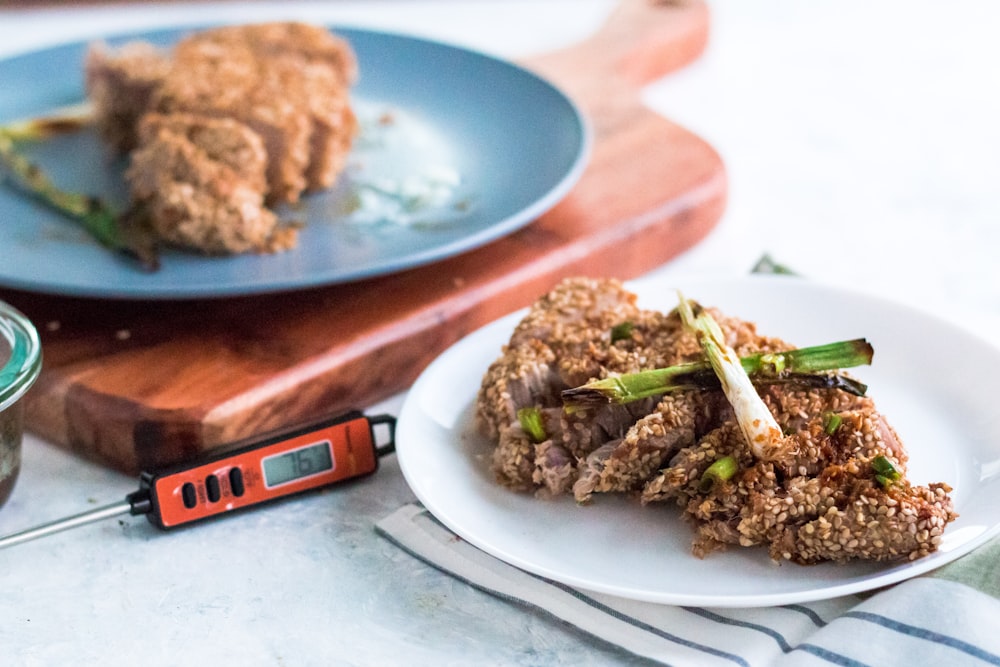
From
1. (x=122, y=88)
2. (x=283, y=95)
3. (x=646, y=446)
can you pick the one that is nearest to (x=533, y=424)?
(x=646, y=446)

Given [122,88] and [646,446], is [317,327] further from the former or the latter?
[122,88]

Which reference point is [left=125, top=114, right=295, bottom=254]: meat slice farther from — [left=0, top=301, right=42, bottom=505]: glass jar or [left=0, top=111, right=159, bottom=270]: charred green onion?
[left=0, top=301, right=42, bottom=505]: glass jar

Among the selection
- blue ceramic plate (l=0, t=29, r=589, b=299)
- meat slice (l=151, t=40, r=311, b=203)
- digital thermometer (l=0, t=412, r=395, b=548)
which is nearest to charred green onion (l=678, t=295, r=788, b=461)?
digital thermometer (l=0, t=412, r=395, b=548)

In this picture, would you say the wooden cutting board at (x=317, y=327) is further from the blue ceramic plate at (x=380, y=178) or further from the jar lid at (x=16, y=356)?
the jar lid at (x=16, y=356)

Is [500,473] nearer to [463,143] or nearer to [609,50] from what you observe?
[463,143]

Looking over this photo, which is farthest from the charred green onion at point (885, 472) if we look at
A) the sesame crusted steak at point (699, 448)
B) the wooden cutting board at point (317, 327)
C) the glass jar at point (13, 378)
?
the glass jar at point (13, 378)

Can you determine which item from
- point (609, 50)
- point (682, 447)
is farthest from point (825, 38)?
point (682, 447)
